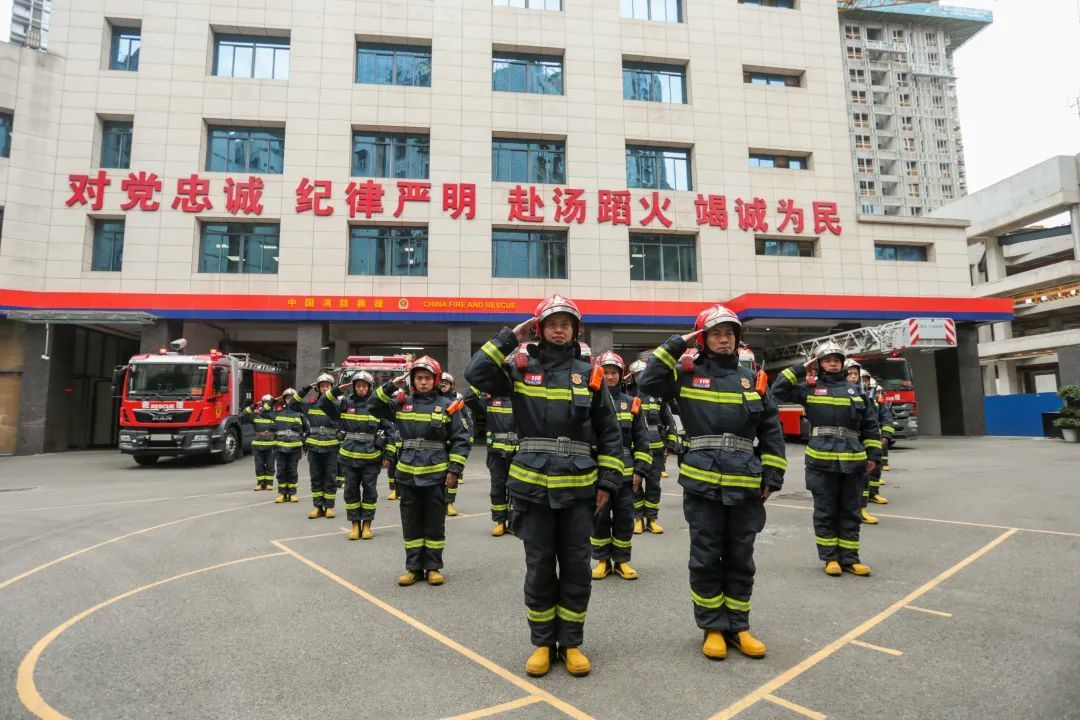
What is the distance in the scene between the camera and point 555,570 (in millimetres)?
3572

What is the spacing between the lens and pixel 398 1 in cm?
2291

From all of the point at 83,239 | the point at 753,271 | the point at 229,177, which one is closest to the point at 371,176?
the point at 229,177

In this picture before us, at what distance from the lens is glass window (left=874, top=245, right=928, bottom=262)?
25.5m

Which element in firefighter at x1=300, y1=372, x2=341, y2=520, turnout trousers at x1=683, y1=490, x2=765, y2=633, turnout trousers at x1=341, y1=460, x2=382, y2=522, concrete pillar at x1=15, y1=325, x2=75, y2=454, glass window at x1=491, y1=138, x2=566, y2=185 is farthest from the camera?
glass window at x1=491, y1=138, x2=566, y2=185

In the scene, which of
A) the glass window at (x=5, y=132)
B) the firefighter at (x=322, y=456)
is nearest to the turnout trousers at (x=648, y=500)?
the firefighter at (x=322, y=456)

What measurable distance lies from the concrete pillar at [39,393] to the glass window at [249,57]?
12049mm

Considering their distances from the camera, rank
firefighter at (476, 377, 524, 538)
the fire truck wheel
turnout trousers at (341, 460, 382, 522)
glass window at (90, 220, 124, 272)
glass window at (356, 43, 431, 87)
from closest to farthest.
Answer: turnout trousers at (341, 460, 382, 522)
firefighter at (476, 377, 524, 538)
the fire truck wheel
glass window at (90, 220, 124, 272)
glass window at (356, 43, 431, 87)

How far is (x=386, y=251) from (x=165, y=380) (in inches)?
375

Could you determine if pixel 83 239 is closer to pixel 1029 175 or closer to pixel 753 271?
pixel 753 271

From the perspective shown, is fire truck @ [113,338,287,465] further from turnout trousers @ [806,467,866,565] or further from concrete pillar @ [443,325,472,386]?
turnout trousers @ [806,467,866,565]

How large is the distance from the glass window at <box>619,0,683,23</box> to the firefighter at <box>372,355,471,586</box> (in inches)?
981

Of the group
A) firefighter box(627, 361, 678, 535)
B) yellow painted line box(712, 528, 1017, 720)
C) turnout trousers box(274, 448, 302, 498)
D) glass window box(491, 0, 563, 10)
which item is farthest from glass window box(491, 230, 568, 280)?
yellow painted line box(712, 528, 1017, 720)

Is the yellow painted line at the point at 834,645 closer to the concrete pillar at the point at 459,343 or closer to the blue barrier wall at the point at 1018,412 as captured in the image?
the concrete pillar at the point at 459,343

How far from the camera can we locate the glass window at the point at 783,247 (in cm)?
2434
